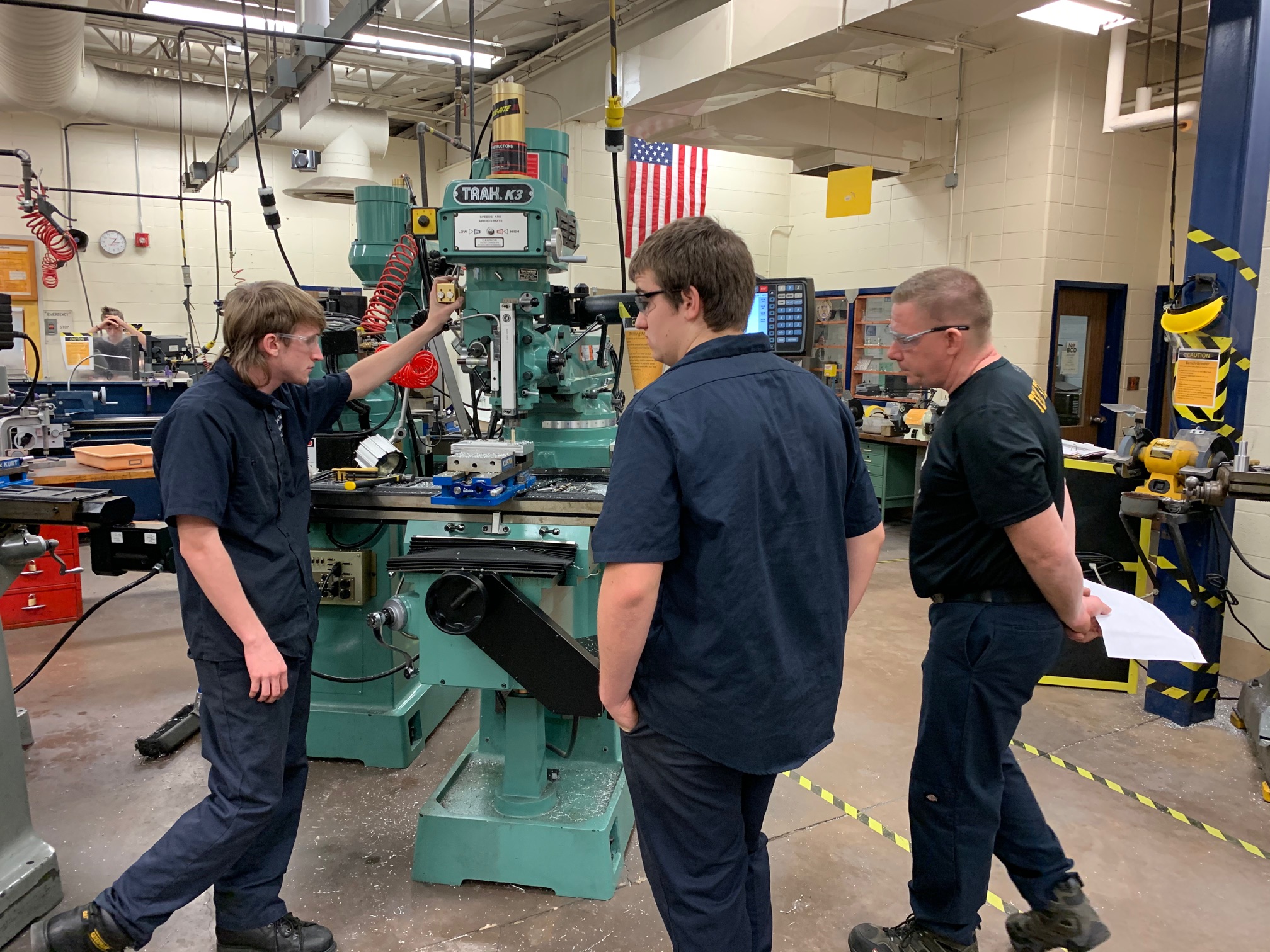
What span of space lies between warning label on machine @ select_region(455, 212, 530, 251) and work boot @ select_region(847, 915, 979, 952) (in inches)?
72.5

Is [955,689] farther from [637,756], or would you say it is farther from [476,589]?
[476,589]

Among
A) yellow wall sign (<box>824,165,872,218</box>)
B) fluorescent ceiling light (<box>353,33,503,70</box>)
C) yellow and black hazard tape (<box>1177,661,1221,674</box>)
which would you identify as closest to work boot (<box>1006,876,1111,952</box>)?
yellow and black hazard tape (<box>1177,661,1221,674</box>)

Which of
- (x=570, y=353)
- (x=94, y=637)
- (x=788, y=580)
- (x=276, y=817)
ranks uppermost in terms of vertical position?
(x=570, y=353)

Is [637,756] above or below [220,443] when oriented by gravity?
below

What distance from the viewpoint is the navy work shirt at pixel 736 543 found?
3.87 ft

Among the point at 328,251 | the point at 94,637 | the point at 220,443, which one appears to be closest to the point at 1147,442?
the point at 220,443

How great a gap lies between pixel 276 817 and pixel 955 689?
4.86 feet

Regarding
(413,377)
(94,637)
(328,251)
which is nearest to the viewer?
(413,377)

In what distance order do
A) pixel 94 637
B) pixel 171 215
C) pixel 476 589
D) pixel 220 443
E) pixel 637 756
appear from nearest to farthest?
pixel 637 756 < pixel 220 443 < pixel 476 589 < pixel 94 637 < pixel 171 215

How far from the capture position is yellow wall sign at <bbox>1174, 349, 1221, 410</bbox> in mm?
3062

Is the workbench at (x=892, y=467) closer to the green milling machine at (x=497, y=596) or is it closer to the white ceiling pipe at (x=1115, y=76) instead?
the white ceiling pipe at (x=1115, y=76)

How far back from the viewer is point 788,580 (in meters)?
1.25

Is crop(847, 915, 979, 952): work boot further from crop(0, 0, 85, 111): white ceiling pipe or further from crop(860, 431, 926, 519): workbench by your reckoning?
crop(0, 0, 85, 111): white ceiling pipe

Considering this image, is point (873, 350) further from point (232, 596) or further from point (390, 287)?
point (232, 596)
